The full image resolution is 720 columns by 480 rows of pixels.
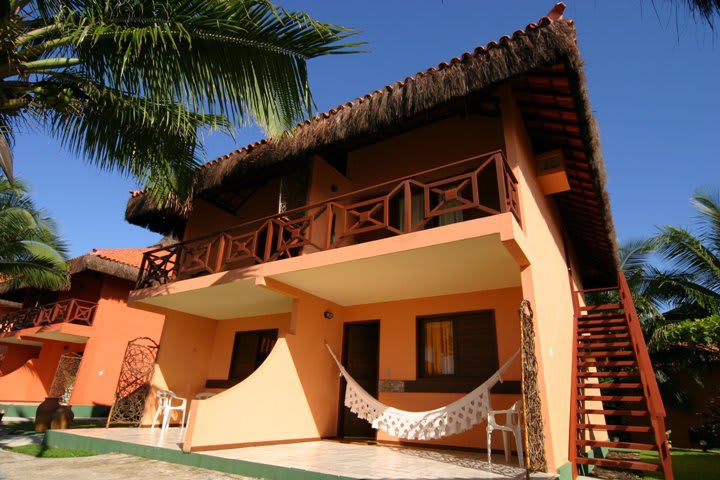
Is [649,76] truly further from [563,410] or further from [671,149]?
[671,149]

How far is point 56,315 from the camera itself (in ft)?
41.7

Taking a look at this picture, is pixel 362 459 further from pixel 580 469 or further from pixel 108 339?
pixel 108 339

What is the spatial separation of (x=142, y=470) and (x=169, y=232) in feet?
21.8

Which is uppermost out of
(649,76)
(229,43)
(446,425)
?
(649,76)

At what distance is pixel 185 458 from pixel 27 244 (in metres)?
7.79

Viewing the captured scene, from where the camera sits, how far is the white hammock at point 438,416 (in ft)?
15.2

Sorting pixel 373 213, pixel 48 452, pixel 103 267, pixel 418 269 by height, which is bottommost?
pixel 48 452

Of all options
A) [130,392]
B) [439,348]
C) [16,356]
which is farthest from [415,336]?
[16,356]

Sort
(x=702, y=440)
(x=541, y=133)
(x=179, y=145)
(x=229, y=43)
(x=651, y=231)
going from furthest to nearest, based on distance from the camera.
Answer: (x=651, y=231) → (x=702, y=440) → (x=541, y=133) → (x=179, y=145) → (x=229, y=43)

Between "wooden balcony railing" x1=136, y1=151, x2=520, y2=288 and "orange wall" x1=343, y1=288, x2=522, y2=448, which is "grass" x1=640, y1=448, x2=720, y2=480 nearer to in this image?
"orange wall" x1=343, y1=288, x2=522, y2=448

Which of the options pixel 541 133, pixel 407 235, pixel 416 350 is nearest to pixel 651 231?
pixel 541 133

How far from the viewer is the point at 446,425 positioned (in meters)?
4.75

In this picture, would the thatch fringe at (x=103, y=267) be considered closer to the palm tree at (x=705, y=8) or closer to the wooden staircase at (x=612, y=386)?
the wooden staircase at (x=612, y=386)

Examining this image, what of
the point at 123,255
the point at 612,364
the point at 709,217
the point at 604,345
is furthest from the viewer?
the point at 123,255
